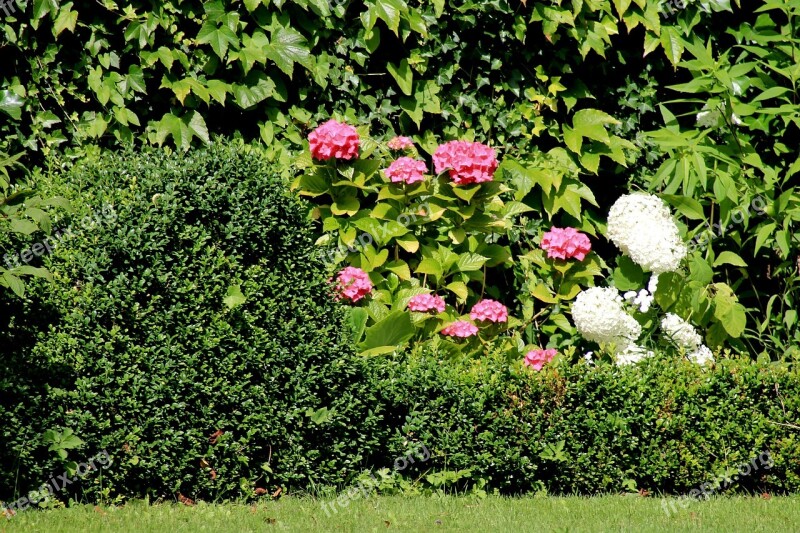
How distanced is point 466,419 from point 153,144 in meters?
Result: 2.42

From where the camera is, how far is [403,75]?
17.5 feet

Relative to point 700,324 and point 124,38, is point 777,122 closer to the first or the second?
point 700,324

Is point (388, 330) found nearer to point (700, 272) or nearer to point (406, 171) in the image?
point (406, 171)

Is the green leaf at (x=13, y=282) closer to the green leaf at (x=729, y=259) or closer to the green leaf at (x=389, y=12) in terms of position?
the green leaf at (x=389, y=12)

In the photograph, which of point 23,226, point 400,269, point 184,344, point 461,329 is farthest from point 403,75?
point 23,226

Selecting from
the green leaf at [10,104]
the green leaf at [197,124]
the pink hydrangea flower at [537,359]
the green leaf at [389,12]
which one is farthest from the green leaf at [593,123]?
the green leaf at [10,104]

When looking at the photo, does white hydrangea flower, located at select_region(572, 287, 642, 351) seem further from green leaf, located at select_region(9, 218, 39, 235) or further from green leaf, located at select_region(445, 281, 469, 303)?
green leaf, located at select_region(9, 218, 39, 235)

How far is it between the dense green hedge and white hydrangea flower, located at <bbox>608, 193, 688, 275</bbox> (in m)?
0.80

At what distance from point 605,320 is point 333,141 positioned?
181 cm

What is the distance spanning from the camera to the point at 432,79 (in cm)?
546

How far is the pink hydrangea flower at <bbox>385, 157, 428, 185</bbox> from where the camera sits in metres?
4.90

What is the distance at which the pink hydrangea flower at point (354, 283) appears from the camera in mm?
4527

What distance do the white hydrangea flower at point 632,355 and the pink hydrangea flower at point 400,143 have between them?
5.74ft

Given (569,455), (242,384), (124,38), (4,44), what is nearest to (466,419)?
(569,455)
